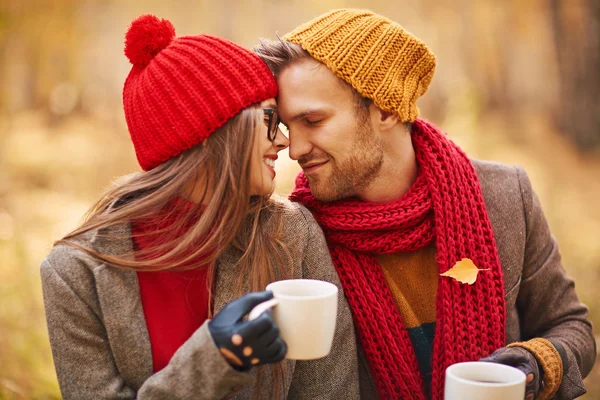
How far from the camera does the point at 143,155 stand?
1877mm

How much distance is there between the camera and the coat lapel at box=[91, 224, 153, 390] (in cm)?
171

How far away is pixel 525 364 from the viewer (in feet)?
5.99

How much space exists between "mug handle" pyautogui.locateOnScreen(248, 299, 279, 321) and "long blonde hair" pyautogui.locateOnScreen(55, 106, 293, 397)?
1.37 ft

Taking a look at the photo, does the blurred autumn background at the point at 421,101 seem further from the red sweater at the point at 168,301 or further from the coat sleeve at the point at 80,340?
the coat sleeve at the point at 80,340

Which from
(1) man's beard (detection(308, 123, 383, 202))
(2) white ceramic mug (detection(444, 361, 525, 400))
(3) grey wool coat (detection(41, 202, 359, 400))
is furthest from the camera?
(1) man's beard (detection(308, 123, 383, 202))

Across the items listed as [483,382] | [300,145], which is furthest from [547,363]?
[300,145]

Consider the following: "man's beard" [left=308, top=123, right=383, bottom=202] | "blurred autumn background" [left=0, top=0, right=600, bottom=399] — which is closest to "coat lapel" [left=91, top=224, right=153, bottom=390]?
"man's beard" [left=308, top=123, right=383, bottom=202]

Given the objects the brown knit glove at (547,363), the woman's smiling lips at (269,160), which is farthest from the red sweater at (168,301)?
the brown knit glove at (547,363)

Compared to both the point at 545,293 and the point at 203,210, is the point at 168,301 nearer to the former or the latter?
the point at 203,210

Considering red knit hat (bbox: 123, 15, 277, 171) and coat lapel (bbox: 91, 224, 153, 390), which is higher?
red knit hat (bbox: 123, 15, 277, 171)

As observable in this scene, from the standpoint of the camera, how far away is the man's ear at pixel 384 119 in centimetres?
216

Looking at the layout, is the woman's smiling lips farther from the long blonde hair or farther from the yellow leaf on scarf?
the yellow leaf on scarf

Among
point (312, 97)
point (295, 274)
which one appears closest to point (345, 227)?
point (295, 274)

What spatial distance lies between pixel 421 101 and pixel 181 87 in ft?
11.4
